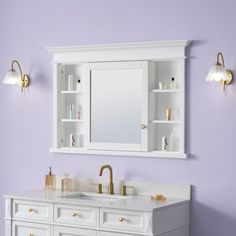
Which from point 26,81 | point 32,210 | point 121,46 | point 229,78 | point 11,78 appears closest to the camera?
point 229,78

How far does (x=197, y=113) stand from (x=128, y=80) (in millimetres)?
613

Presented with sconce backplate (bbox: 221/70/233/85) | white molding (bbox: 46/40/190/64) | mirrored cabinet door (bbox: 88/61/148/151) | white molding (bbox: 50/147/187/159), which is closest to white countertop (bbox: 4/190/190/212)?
white molding (bbox: 50/147/187/159)

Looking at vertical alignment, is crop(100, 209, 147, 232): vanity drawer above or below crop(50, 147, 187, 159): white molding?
below

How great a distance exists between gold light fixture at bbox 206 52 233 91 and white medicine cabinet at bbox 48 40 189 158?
0.30 meters

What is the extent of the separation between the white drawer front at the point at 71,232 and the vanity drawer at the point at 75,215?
5 cm

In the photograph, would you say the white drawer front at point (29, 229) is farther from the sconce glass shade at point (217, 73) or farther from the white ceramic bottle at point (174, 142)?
the sconce glass shade at point (217, 73)

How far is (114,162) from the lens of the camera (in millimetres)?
4996

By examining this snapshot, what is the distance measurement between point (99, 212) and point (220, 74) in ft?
4.18

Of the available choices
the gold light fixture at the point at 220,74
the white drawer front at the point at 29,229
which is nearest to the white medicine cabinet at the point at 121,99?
the gold light fixture at the point at 220,74

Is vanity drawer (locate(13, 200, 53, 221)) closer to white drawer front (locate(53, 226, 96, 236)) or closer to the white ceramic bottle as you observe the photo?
white drawer front (locate(53, 226, 96, 236))

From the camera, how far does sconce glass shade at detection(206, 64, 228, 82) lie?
14.4ft

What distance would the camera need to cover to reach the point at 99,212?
442 cm

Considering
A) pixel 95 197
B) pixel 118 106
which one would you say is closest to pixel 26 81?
pixel 118 106

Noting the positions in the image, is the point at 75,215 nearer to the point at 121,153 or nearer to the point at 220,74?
the point at 121,153
